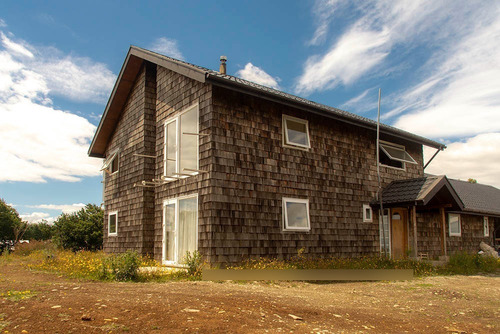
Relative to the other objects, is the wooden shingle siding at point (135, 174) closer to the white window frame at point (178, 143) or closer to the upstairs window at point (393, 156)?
the white window frame at point (178, 143)

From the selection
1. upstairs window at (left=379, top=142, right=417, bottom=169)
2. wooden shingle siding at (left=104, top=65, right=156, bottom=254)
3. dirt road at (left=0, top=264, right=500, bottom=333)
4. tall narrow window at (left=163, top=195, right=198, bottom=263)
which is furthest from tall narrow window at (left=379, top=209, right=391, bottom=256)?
wooden shingle siding at (left=104, top=65, right=156, bottom=254)

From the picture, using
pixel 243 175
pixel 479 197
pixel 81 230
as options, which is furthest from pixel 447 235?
pixel 81 230

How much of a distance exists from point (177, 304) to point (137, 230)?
25.2ft

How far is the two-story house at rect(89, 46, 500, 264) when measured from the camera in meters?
10.2

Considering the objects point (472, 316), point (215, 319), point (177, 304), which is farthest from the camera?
point (472, 316)

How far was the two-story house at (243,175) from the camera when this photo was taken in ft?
33.5

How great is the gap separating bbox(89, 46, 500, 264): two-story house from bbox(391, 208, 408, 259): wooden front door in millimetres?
38

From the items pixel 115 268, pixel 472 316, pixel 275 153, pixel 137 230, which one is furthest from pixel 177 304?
pixel 137 230

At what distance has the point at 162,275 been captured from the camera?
907 centimetres

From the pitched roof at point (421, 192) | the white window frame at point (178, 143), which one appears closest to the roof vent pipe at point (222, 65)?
the white window frame at point (178, 143)

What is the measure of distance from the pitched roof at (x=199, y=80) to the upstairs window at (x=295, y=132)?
0.55m

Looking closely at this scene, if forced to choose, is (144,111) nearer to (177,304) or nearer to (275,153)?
(275,153)

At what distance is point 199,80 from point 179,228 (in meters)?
4.10

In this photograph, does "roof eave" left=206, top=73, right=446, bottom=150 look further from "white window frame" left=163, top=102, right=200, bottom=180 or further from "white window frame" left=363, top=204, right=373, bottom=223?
"white window frame" left=363, top=204, right=373, bottom=223
